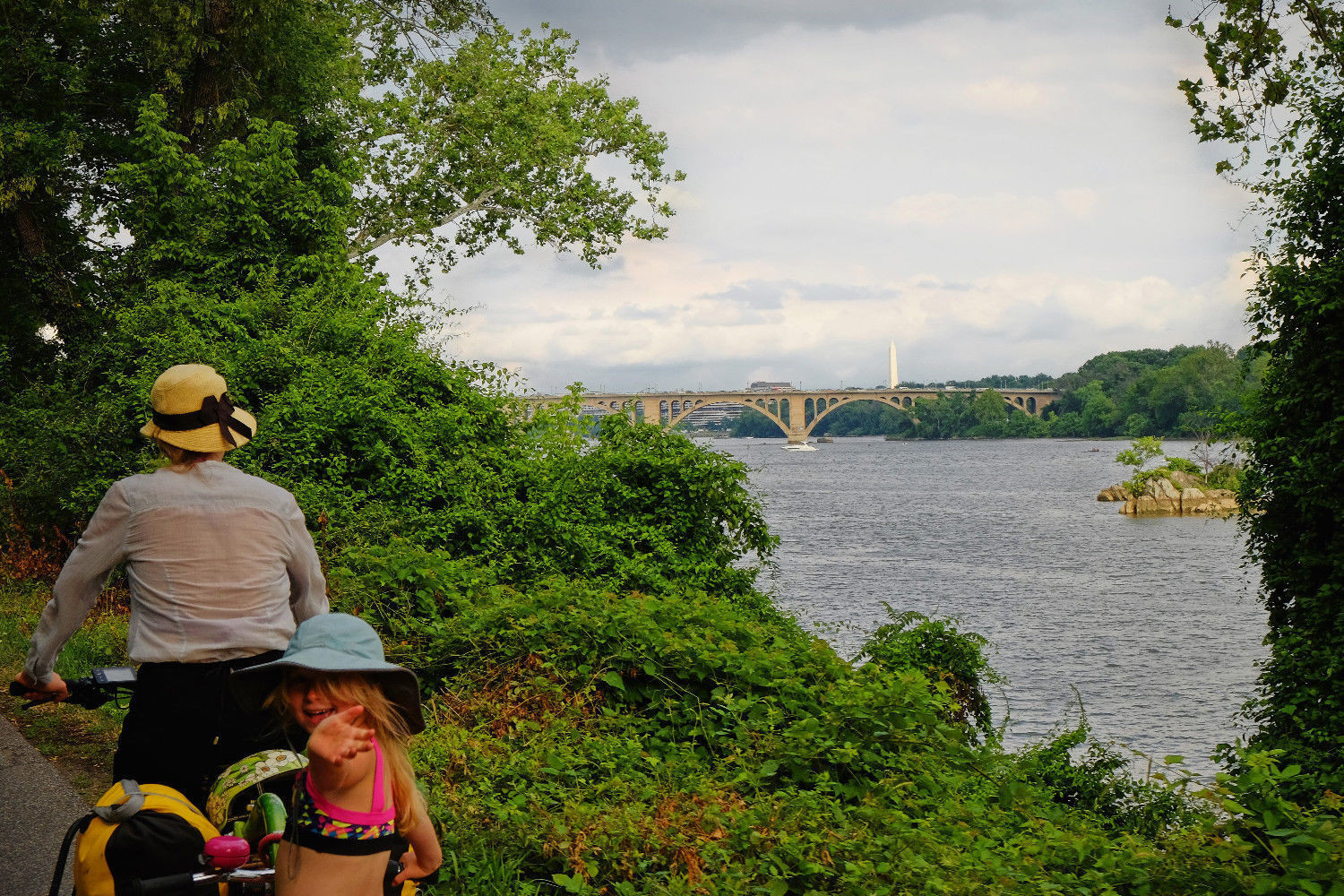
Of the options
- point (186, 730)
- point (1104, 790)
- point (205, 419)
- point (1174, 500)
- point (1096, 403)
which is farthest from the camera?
point (1096, 403)

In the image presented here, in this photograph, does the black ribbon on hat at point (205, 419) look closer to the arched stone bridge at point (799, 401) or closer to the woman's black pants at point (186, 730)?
the woman's black pants at point (186, 730)

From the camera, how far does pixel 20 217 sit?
17953 mm

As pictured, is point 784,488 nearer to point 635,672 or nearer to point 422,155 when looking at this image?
point 422,155

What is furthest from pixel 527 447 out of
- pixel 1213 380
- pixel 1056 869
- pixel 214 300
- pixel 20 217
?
pixel 1213 380

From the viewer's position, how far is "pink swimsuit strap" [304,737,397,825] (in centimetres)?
221

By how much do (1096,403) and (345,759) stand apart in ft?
444

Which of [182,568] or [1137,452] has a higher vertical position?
[182,568]

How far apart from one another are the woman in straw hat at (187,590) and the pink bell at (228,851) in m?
0.48

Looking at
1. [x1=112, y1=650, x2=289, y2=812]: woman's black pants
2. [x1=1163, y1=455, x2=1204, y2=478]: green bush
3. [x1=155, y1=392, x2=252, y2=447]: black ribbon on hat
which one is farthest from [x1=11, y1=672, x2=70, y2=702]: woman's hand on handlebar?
[x1=1163, y1=455, x2=1204, y2=478]: green bush

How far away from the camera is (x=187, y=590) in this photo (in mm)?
2875

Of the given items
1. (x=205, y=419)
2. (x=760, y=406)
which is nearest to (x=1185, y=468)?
(x=760, y=406)

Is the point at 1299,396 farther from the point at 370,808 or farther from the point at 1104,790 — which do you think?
the point at 370,808

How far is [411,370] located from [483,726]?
25.4ft

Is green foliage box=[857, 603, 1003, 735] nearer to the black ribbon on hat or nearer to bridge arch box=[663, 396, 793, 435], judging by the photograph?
the black ribbon on hat
